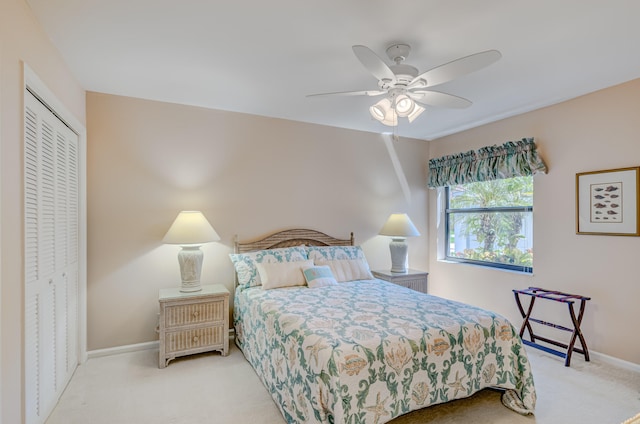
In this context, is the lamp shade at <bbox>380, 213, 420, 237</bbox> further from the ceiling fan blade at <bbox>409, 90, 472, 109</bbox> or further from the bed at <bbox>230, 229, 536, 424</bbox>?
the ceiling fan blade at <bbox>409, 90, 472, 109</bbox>

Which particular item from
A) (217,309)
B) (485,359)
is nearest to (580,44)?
(485,359)

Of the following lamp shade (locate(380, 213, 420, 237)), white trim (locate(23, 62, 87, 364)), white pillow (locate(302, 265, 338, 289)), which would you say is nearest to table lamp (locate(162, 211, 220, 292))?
white trim (locate(23, 62, 87, 364))

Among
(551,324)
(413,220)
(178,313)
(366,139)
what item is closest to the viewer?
(178,313)

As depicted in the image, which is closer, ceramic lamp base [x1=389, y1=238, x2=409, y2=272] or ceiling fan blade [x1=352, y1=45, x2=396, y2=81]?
ceiling fan blade [x1=352, y1=45, x2=396, y2=81]

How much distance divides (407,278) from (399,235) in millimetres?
537

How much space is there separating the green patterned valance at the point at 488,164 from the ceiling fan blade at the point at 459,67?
207cm

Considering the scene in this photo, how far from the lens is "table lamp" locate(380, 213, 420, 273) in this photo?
418 centimetres

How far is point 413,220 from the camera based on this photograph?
488 cm

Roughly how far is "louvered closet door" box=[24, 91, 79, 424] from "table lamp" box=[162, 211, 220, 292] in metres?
0.79

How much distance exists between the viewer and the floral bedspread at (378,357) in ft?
5.86

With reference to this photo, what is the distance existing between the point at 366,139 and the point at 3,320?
156 inches

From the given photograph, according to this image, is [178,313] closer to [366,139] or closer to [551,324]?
[366,139]

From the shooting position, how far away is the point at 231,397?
8.01ft

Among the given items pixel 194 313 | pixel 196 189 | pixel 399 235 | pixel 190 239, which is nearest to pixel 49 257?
pixel 190 239
